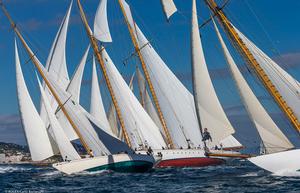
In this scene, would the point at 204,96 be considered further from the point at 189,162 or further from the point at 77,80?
the point at 77,80

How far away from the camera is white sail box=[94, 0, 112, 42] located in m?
63.9

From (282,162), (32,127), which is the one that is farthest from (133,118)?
(282,162)

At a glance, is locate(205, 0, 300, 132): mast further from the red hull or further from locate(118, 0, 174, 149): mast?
locate(118, 0, 174, 149): mast

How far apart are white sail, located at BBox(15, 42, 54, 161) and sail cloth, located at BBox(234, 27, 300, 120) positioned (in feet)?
91.3

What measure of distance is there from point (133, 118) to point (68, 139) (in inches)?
285

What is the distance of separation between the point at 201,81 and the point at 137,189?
9669mm

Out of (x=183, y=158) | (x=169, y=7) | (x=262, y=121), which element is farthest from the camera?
(x=183, y=158)

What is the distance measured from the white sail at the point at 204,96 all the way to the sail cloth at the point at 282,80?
3.97m

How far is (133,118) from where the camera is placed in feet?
195

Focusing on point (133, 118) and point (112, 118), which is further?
point (112, 118)

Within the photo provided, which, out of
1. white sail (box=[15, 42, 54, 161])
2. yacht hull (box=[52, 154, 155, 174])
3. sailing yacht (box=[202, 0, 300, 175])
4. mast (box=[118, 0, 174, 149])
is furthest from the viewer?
mast (box=[118, 0, 174, 149])

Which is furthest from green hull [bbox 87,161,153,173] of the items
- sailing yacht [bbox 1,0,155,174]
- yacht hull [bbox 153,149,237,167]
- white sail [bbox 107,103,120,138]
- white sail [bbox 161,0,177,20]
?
white sail [bbox 107,103,120,138]

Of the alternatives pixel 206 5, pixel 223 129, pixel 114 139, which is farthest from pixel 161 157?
pixel 206 5

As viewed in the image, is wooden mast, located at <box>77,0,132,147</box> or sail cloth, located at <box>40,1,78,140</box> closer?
wooden mast, located at <box>77,0,132,147</box>
